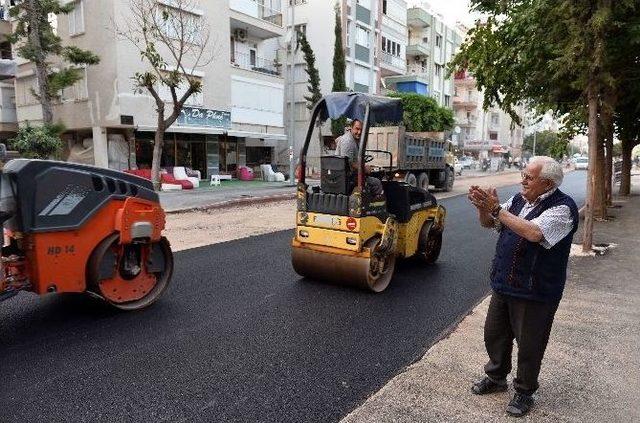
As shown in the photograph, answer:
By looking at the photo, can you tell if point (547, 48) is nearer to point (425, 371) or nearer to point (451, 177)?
point (425, 371)

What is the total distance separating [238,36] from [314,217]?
2457cm

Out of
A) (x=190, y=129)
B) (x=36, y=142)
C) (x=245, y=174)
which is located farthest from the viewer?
(x=245, y=174)

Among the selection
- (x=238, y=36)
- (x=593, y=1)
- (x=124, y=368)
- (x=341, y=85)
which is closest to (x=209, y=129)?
(x=238, y=36)

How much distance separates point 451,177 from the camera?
2372 centimetres

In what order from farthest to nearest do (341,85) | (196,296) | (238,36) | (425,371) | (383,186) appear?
(341,85), (238,36), (383,186), (196,296), (425,371)

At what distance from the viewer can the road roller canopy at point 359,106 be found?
5.88m

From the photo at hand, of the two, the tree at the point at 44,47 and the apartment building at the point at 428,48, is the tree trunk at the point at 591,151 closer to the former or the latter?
the tree at the point at 44,47

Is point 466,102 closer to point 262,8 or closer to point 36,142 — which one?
point 262,8

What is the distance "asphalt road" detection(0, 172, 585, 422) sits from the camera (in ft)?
11.3

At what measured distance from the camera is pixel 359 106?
19.3 feet

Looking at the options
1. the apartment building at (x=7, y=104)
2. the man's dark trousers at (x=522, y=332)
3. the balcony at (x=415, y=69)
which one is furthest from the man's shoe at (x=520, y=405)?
the balcony at (x=415, y=69)

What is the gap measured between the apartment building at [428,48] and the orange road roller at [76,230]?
41803mm

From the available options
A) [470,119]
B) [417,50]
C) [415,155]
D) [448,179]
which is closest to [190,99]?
[415,155]

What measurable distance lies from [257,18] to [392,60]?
A: 55.9 feet
